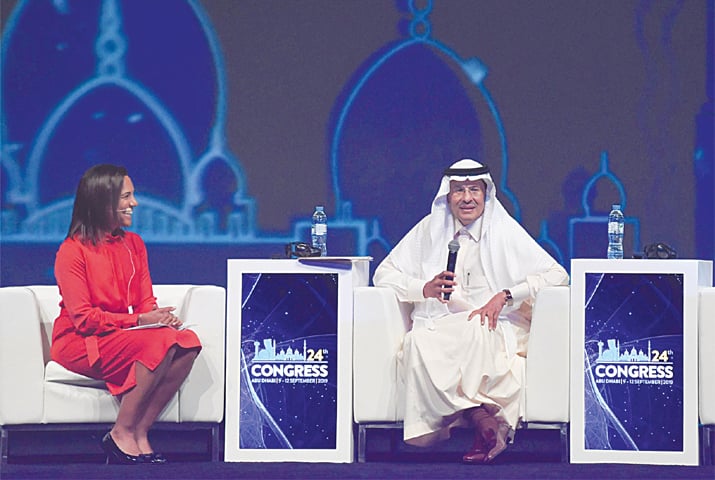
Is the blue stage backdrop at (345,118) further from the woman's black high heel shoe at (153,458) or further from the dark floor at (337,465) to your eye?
the woman's black high heel shoe at (153,458)

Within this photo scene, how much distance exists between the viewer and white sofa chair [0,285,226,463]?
17.2 ft

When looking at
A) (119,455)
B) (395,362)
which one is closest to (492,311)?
(395,362)

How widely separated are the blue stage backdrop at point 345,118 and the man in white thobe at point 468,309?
2.28 ft

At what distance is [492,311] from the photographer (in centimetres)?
535

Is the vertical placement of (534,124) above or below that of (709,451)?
above

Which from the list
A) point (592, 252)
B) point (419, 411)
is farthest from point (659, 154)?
point (419, 411)

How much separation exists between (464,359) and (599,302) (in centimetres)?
65

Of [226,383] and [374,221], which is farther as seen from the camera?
[374,221]

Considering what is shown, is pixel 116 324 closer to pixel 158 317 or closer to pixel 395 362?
pixel 158 317

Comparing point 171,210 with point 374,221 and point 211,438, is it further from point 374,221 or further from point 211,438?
point 211,438

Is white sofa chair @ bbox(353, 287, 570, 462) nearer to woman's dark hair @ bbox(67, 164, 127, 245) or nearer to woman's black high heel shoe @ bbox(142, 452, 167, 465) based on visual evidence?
woman's black high heel shoe @ bbox(142, 452, 167, 465)

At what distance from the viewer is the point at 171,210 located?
6465 mm

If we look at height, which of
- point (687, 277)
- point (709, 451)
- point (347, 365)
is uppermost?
point (687, 277)

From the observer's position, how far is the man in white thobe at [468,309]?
5141 millimetres
